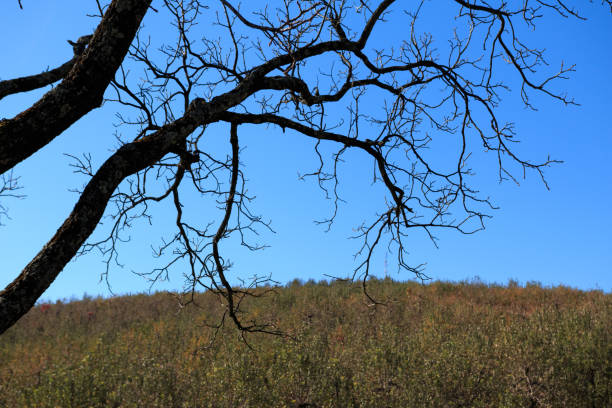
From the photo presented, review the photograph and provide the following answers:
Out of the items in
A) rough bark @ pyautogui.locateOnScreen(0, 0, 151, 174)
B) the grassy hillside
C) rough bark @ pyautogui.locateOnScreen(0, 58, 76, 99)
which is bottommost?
the grassy hillside

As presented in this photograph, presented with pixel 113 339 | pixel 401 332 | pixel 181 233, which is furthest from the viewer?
pixel 113 339

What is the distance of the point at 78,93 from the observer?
10.9 feet

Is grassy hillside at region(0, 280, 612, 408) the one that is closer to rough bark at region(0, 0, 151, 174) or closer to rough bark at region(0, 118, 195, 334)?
rough bark at region(0, 118, 195, 334)

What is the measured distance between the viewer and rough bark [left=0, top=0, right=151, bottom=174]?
10.3ft

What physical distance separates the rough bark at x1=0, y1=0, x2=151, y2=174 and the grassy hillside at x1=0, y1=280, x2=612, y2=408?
269 centimetres

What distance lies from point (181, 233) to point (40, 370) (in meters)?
4.82

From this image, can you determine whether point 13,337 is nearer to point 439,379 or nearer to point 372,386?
point 372,386

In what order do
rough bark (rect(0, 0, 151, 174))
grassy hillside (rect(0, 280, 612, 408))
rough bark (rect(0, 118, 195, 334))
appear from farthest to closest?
grassy hillside (rect(0, 280, 612, 408)), rough bark (rect(0, 0, 151, 174)), rough bark (rect(0, 118, 195, 334))

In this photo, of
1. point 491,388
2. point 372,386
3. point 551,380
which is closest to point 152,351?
point 372,386

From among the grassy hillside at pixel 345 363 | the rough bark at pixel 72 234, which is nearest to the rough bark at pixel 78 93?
the rough bark at pixel 72 234

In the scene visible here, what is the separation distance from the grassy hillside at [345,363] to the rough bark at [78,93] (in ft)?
8.81

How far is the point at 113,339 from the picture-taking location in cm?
1088

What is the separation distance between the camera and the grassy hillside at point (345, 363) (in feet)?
19.0

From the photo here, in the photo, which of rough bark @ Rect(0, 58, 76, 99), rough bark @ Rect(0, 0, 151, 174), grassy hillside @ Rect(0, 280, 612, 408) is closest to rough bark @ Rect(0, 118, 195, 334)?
rough bark @ Rect(0, 0, 151, 174)
